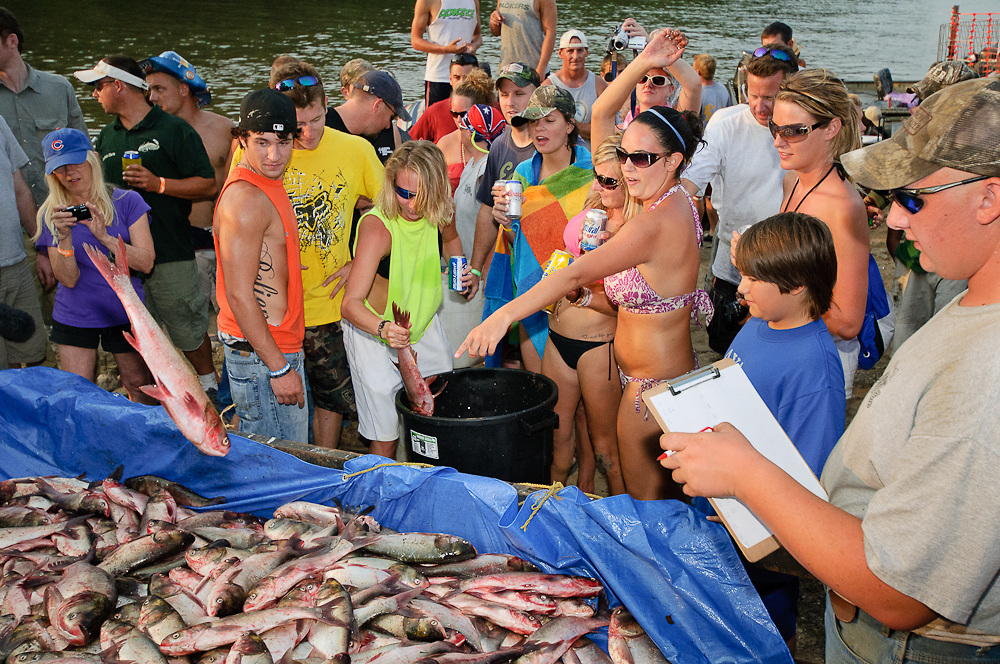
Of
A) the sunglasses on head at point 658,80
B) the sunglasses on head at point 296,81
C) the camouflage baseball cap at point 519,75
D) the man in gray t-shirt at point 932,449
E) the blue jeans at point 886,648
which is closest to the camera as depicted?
the man in gray t-shirt at point 932,449

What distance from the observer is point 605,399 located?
3.98 metres

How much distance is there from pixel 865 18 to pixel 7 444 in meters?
40.8

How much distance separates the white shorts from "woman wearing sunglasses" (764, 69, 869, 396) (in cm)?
204

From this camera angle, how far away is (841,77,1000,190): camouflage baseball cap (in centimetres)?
134

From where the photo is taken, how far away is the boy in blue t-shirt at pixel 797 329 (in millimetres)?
2592

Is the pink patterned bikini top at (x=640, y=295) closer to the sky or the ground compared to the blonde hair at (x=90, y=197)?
closer to the ground

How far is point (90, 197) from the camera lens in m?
4.26

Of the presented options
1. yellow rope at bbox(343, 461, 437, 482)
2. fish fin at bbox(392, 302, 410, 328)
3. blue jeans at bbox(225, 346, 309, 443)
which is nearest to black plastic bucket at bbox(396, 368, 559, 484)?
yellow rope at bbox(343, 461, 437, 482)

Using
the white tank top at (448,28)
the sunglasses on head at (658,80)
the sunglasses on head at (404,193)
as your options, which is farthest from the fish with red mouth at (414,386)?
the white tank top at (448,28)

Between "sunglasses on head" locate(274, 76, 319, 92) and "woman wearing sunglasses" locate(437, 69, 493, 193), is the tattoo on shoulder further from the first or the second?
"woman wearing sunglasses" locate(437, 69, 493, 193)

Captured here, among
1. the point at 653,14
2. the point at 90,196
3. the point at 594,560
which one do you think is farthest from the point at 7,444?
the point at 653,14

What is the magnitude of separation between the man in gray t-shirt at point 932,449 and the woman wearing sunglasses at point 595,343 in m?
2.17

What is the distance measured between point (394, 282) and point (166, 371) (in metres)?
1.37

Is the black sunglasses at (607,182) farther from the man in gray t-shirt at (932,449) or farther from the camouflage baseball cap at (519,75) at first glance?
the man in gray t-shirt at (932,449)
